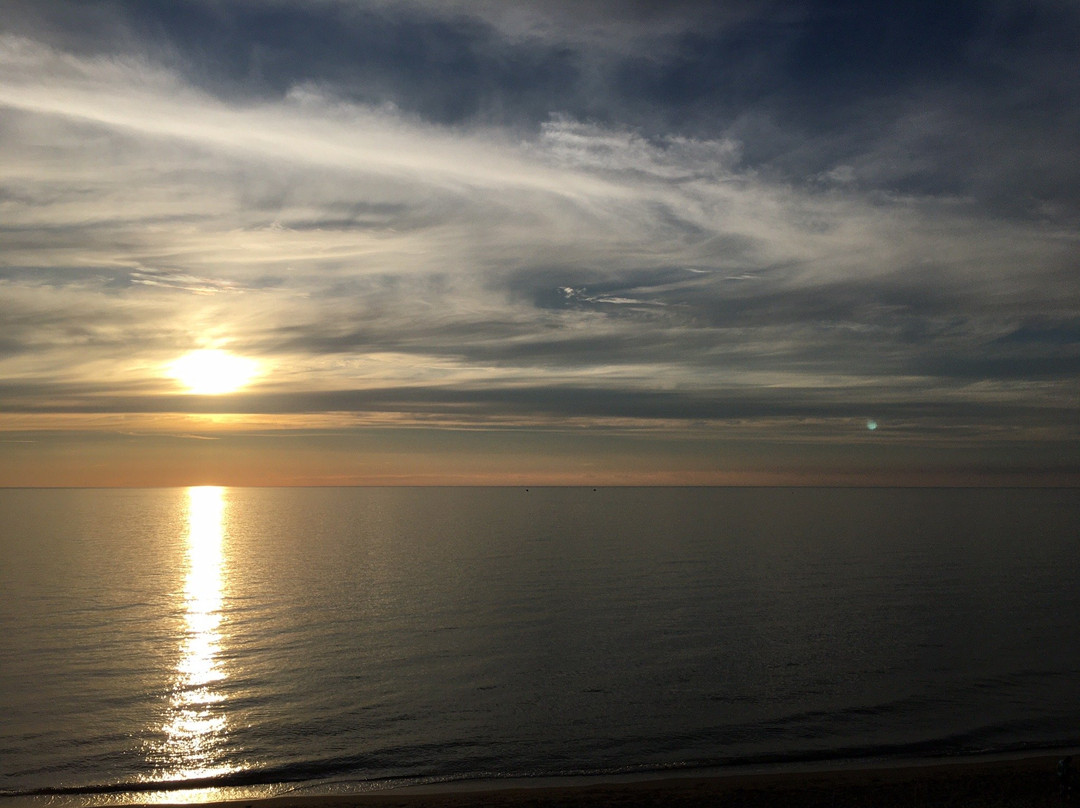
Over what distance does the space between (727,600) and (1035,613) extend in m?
20.1

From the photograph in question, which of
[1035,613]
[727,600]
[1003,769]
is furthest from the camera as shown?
[727,600]

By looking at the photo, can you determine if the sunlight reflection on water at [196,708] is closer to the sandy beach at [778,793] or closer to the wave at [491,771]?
the wave at [491,771]

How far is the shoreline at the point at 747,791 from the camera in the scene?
71.8ft

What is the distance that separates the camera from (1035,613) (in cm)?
5203

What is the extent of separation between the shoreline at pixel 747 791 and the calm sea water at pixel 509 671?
3.45ft

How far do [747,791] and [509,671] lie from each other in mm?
16740

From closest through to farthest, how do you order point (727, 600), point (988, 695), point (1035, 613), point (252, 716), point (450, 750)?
point (450, 750), point (252, 716), point (988, 695), point (1035, 613), point (727, 600)

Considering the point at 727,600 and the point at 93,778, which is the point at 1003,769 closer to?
the point at 93,778

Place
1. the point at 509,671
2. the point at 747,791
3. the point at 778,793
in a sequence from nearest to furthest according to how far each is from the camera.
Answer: the point at 778,793 < the point at 747,791 < the point at 509,671

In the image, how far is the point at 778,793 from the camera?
22.5 m

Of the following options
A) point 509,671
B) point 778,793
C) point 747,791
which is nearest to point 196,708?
point 509,671

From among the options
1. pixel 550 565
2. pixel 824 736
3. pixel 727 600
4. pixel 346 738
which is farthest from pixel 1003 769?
pixel 550 565

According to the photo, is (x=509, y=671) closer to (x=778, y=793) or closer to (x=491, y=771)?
(x=491, y=771)

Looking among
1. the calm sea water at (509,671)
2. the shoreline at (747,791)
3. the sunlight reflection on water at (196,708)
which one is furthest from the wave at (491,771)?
the sunlight reflection on water at (196,708)
